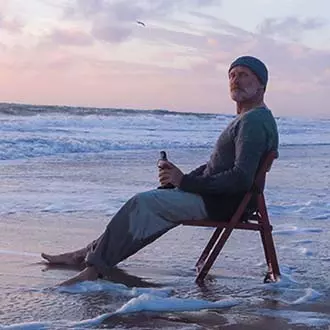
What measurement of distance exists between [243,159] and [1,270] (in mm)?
1866

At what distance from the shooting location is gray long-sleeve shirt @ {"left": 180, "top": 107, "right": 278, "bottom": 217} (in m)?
5.01

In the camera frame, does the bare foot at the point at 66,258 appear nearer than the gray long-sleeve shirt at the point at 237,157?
No

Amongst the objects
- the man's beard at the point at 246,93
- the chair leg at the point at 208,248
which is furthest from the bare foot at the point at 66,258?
the man's beard at the point at 246,93

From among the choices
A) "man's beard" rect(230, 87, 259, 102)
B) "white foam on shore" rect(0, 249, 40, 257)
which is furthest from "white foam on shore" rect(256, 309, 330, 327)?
"white foam on shore" rect(0, 249, 40, 257)

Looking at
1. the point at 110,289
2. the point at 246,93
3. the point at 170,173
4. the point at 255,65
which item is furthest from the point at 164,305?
the point at 255,65

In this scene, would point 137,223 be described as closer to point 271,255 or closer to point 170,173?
point 170,173

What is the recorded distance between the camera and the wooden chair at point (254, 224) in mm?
5105

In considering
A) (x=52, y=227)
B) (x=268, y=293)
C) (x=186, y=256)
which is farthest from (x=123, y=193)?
(x=268, y=293)

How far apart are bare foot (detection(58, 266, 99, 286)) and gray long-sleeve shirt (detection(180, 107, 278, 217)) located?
0.81 m

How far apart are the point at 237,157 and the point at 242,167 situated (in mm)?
83

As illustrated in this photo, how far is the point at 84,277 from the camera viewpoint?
16.4 feet

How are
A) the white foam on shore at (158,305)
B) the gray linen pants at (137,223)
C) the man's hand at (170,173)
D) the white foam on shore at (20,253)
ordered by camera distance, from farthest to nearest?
the white foam on shore at (20,253), the man's hand at (170,173), the gray linen pants at (137,223), the white foam on shore at (158,305)

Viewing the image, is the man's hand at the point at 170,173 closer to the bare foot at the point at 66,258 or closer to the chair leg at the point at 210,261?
the chair leg at the point at 210,261

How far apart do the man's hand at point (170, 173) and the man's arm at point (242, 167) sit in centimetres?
5
